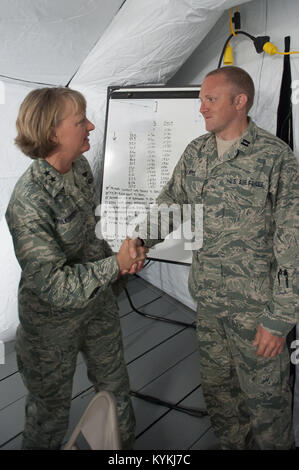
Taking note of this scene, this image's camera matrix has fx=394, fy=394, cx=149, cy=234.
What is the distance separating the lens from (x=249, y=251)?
1.32 metres

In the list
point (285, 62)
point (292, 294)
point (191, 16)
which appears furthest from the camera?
point (191, 16)

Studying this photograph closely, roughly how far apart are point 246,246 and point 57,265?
619 millimetres

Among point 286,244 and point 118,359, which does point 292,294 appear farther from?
point 118,359

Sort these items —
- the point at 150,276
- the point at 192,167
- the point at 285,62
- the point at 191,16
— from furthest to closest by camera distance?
the point at 150,276, the point at 191,16, the point at 285,62, the point at 192,167

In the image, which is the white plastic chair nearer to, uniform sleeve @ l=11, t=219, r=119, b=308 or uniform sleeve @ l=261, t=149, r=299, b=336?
uniform sleeve @ l=11, t=219, r=119, b=308

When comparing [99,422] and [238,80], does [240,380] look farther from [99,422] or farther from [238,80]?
[238,80]

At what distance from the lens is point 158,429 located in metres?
1.79

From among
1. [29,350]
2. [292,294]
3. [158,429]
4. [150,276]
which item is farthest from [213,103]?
[150,276]

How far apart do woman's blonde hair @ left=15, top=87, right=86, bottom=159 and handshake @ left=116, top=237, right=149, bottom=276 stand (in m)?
0.40

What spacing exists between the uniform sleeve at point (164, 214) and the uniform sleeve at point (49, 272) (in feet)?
1.32

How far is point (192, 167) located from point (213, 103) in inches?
9.2

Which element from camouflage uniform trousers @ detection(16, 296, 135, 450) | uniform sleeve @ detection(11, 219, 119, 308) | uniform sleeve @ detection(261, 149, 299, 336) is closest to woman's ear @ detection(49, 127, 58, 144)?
uniform sleeve @ detection(11, 219, 119, 308)

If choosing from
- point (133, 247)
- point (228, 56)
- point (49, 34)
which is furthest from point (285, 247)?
point (49, 34)

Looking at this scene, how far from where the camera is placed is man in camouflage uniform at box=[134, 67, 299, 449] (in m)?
1.24
